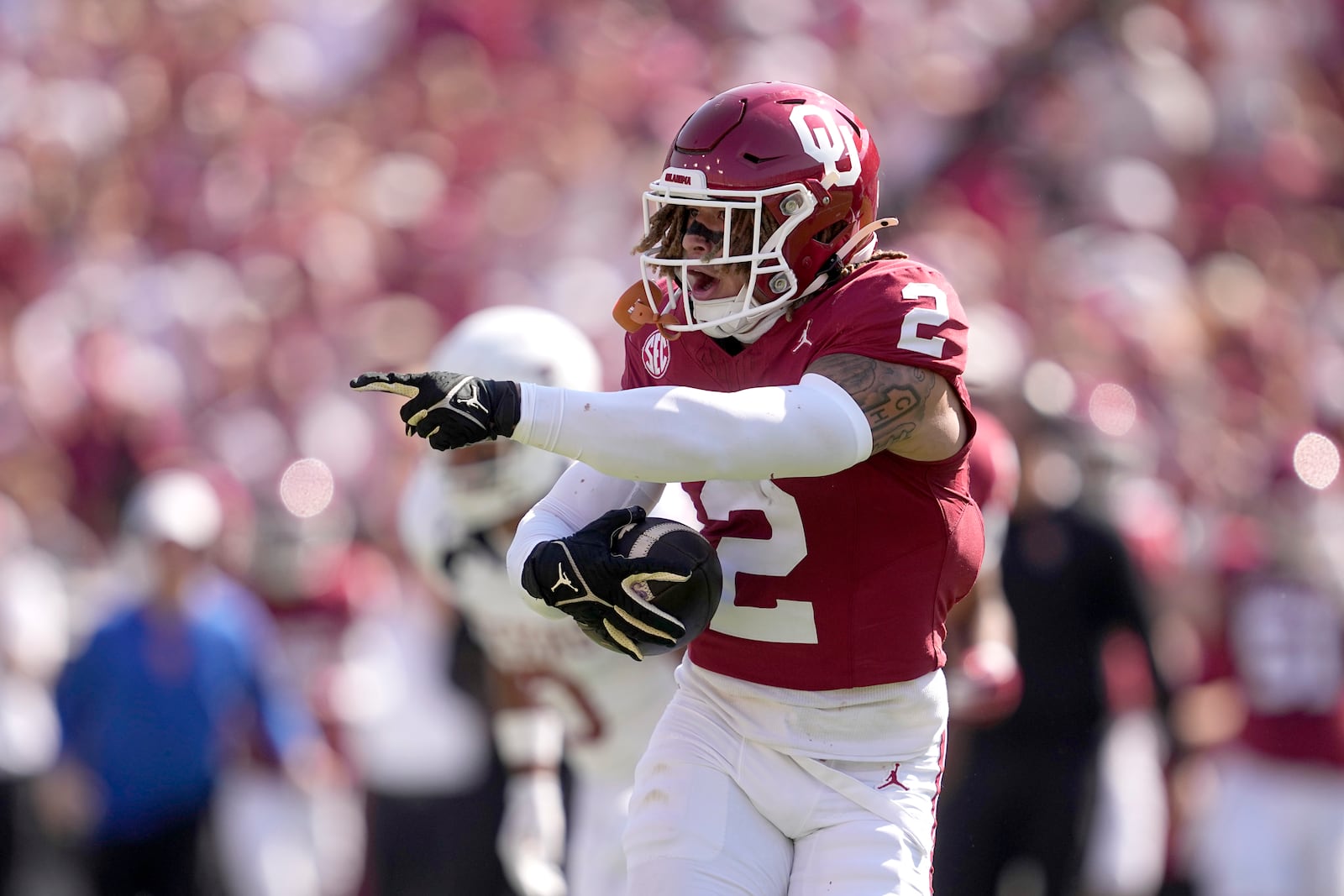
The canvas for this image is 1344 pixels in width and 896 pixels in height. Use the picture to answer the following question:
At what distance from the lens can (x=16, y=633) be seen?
6.86 meters

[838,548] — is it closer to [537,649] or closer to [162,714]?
[537,649]

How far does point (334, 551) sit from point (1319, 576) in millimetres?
3562

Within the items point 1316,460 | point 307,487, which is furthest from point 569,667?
point 1316,460

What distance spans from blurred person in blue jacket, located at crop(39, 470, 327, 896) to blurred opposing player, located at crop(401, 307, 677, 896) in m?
1.72

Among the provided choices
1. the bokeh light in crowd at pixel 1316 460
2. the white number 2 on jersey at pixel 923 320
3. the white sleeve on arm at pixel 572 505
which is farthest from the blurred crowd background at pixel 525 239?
the white number 2 on jersey at pixel 923 320

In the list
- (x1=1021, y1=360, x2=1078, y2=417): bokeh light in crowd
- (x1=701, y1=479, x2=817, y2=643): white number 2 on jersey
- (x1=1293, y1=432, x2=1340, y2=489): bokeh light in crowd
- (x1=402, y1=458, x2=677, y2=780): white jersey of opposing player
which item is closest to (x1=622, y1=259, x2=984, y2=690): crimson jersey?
(x1=701, y1=479, x2=817, y2=643): white number 2 on jersey

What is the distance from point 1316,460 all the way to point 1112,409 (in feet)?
2.55

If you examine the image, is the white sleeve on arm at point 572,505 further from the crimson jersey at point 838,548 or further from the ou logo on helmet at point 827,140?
the ou logo on helmet at point 827,140

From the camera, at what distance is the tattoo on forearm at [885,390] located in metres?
2.76

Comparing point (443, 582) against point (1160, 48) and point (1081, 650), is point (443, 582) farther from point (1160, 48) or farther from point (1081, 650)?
point (1160, 48)

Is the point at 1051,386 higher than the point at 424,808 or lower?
higher

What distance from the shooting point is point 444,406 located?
253 cm

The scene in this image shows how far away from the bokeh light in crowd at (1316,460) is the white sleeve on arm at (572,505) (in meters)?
4.00

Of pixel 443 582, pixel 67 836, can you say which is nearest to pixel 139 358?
pixel 67 836
